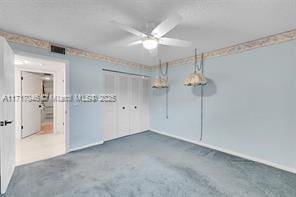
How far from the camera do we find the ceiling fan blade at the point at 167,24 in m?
1.58

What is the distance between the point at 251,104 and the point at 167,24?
231cm

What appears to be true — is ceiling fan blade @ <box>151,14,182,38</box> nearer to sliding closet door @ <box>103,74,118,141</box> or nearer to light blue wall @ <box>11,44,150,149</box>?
light blue wall @ <box>11,44,150,149</box>

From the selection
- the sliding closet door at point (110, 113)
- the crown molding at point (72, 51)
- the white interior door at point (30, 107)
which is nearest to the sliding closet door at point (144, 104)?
the crown molding at point (72, 51)

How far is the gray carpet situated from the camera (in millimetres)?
1951

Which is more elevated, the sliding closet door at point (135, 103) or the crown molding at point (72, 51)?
the crown molding at point (72, 51)

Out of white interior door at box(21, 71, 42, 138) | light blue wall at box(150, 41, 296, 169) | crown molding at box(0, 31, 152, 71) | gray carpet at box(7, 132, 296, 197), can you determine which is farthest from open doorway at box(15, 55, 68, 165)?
light blue wall at box(150, 41, 296, 169)

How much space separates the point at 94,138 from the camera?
3717mm

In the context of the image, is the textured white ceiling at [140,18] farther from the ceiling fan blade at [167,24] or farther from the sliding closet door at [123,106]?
the sliding closet door at [123,106]

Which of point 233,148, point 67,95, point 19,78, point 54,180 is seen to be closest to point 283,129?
point 233,148

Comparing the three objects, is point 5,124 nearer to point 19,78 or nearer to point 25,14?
point 25,14

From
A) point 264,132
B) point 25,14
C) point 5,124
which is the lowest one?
point 264,132

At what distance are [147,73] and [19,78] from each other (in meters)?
3.65

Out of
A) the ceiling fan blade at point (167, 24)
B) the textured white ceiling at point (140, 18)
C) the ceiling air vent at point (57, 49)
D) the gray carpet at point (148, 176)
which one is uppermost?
the textured white ceiling at point (140, 18)

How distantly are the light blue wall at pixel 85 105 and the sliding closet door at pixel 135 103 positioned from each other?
105 centimetres
